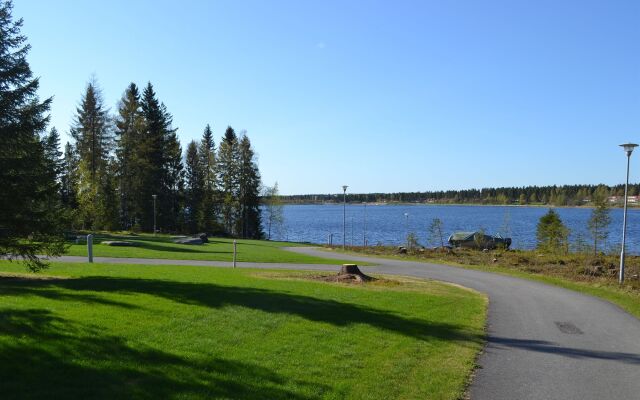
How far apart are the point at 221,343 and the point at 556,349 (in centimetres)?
587

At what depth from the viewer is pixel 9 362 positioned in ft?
17.8

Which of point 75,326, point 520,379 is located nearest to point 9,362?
point 75,326

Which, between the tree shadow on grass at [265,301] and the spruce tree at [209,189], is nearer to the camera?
the tree shadow on grass at [265,301]

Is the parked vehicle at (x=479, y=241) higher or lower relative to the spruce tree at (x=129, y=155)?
lower

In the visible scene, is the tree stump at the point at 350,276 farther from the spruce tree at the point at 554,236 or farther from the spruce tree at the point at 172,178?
the spruce tree at the point at 172,178

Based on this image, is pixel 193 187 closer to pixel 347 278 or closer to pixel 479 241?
pixel 479 241

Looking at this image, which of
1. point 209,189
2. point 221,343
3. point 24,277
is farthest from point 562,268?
point 209,189

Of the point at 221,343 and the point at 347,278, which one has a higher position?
the point at 221,343

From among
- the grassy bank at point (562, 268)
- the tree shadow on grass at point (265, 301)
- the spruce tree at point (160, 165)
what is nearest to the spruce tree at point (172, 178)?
the spruce tree at point (160, 165)

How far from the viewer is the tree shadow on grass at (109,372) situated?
4.93m


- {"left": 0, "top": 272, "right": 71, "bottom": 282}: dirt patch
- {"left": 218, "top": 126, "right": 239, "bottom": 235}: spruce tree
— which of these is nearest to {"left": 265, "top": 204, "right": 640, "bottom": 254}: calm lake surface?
{"left": 218, "top": 126, "right": 239, "bottom": 235}: spruce tree

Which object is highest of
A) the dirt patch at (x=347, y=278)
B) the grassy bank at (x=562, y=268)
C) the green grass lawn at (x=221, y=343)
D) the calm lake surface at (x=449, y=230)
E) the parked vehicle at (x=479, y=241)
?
the green grass lawn at (x=221, y=343)

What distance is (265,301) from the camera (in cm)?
1070

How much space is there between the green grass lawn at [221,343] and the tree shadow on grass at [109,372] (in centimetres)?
1
